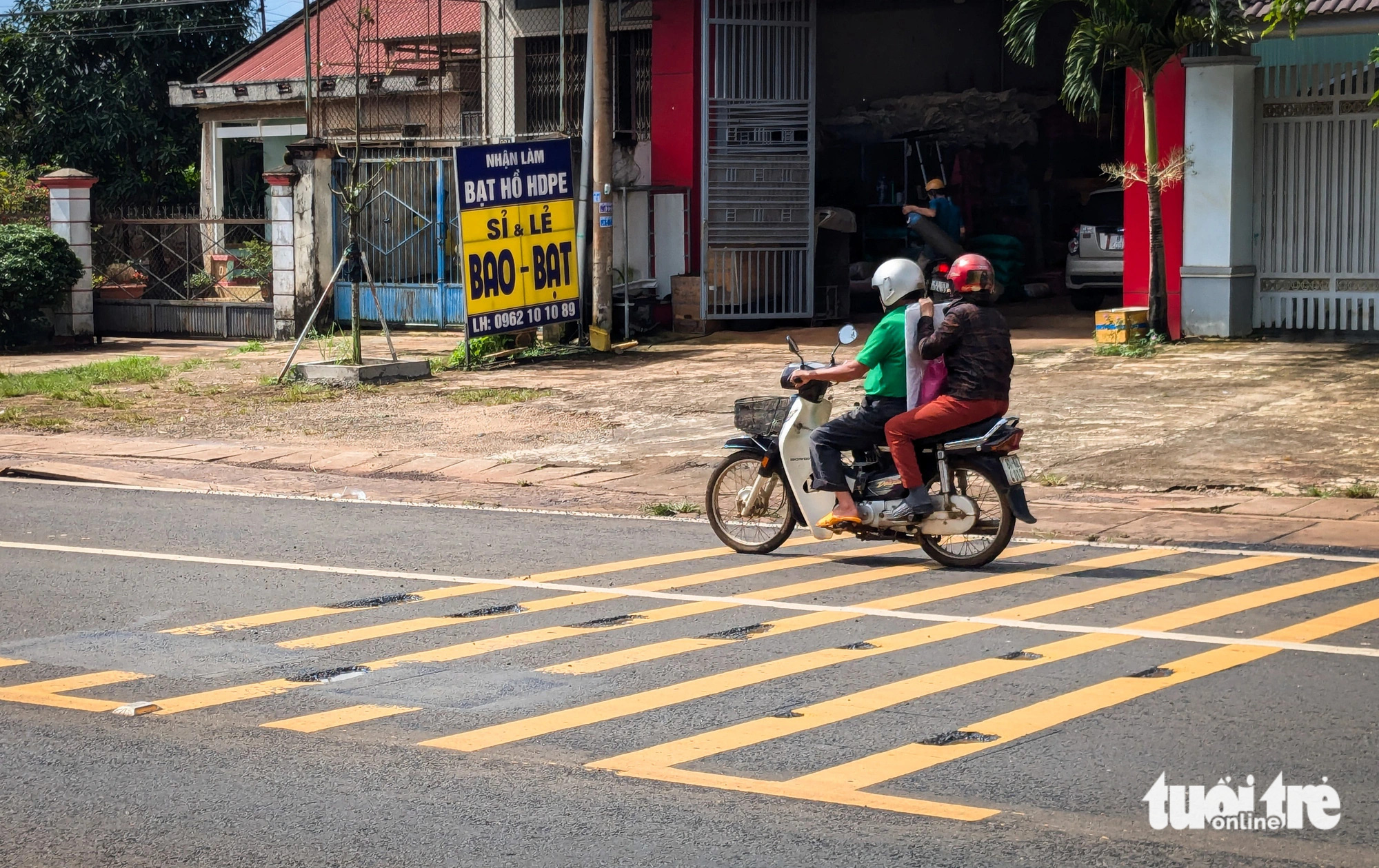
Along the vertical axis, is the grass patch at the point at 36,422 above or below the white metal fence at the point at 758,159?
below

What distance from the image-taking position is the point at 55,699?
20.6ft

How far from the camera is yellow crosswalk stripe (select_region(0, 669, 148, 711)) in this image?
6.18 metres

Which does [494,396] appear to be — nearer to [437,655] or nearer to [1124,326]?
[1124,326]

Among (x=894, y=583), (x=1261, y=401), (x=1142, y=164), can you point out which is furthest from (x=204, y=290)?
(x=894, y=583)

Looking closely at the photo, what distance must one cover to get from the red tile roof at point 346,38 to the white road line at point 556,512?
13.7m

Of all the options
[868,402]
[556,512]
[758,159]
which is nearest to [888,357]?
[868,402]

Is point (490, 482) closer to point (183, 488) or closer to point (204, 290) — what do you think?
point (183, 488)

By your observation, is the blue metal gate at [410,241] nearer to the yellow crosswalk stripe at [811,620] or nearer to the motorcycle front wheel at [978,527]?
the motorcycle front wheel at [978,527]

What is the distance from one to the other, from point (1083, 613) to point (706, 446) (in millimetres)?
6118

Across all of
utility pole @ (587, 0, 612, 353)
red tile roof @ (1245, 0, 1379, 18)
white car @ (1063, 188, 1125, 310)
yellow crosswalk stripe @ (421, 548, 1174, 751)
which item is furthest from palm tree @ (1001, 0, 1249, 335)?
yellow crosswalk stripe @ (421, 548, 1174, 751)

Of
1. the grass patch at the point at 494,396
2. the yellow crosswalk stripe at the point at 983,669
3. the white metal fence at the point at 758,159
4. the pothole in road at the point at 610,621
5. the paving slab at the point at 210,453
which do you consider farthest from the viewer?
the white metal fence at the point at 758,159

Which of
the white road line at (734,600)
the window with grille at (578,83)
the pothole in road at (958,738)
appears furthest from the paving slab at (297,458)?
the window with grille at (578,83)

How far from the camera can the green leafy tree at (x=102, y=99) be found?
3200cm

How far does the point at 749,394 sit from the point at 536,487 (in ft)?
13.1
